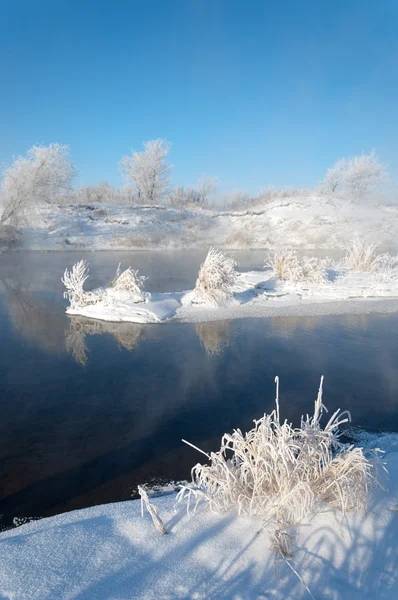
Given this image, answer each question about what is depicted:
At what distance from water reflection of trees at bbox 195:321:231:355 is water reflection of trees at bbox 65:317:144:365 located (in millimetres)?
1095

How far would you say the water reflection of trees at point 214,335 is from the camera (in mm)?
6051

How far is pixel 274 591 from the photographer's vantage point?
1.70 m

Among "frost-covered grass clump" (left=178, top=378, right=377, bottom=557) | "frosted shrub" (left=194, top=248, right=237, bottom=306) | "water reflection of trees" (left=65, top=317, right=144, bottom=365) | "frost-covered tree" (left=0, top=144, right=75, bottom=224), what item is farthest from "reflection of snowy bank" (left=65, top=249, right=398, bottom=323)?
"frost-covered tree" (left=0, top=144, right=75, bottom=224)

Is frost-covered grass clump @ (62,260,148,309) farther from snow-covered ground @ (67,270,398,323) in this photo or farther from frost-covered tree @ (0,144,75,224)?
frost-covered tree @ (0,144,75,224)

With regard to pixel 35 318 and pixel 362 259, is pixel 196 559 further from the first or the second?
pixel 362 259

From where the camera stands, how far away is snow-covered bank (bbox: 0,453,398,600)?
5.55 feet

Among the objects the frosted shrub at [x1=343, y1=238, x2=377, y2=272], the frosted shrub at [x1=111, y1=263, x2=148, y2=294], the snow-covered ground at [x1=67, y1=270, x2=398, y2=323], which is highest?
the frosted shrub at [x1=343, y1=238, x2=377, y2=272]

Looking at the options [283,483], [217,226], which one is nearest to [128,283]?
[283,483]

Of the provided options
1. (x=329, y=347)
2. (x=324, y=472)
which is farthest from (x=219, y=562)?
(x=329, y=347)

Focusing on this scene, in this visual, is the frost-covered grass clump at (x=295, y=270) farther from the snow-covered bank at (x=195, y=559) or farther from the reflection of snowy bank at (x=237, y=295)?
the snow-covered bank at (x=195, y=559)

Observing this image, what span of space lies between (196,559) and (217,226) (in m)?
29.7

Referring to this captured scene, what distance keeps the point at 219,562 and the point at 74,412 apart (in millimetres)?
2476

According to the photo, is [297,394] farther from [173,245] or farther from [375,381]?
[173,245]

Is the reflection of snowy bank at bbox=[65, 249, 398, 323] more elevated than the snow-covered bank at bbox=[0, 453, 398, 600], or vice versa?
the reflection of snowy bank at bbox=[65, 249, 398, 323]
